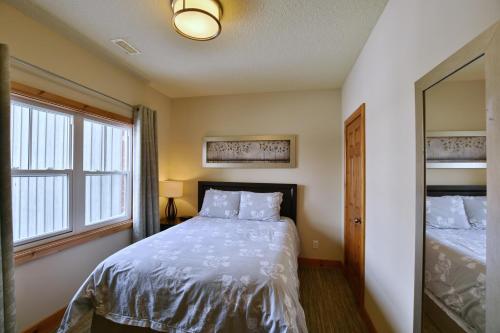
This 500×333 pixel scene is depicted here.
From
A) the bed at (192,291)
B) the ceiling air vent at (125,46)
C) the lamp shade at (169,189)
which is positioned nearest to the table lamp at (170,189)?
the lamp shade at (169,189)

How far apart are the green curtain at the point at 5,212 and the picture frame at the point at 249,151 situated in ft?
7.38

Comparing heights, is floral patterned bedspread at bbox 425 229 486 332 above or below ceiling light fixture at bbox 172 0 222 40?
below

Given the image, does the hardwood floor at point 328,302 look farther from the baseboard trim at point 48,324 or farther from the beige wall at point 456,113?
the baseboard trim at point 48,324

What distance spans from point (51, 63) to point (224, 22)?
60.8 inches

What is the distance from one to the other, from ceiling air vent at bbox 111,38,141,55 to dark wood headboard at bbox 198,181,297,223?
194cm

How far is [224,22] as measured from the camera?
1776mm

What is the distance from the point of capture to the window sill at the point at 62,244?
1.69 meters

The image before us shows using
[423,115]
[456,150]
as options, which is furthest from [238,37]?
[456,150]

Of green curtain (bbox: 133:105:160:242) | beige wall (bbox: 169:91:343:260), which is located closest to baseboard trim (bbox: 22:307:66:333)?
green curtain (bbox: 133:105:160:242)

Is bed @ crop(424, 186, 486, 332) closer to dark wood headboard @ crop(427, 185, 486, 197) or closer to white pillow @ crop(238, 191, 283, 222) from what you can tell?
dark wood headboard @ crop(427, 185, 486, 197)

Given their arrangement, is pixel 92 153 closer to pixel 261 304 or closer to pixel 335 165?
pixel 261 304

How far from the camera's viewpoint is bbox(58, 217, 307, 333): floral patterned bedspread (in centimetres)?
129

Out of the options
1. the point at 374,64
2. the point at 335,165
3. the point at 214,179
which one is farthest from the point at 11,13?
the point at 335,165

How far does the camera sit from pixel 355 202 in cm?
239
